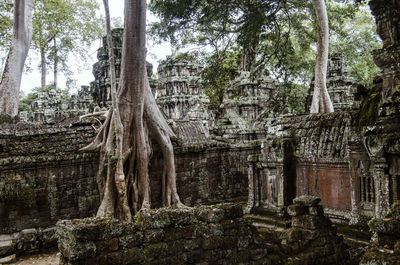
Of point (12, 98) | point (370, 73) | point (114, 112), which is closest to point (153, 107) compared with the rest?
point (114, 112)

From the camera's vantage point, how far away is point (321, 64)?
12.4 meters

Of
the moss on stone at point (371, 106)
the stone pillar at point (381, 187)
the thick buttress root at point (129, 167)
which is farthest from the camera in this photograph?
the thick buttress root at point (129, 167)

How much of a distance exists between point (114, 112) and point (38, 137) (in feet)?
6.33

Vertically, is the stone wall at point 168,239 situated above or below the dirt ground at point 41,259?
above

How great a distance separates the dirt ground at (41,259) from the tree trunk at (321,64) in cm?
923

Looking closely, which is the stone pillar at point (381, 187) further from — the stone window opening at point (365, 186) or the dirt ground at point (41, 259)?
the dirt ground at point (41, 259)

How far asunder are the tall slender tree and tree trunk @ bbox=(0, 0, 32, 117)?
5.22 metres

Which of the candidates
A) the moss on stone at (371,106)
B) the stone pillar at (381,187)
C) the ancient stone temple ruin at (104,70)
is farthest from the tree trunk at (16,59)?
the stone pillar at (381,187)

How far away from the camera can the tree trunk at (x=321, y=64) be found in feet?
39.4

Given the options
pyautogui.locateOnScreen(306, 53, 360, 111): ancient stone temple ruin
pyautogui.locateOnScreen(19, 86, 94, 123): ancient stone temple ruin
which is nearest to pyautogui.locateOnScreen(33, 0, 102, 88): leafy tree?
pyautogui.locateOnScreen(19, 86, 94, 123): ancient stone temple ruin

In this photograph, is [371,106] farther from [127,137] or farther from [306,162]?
[127,137]

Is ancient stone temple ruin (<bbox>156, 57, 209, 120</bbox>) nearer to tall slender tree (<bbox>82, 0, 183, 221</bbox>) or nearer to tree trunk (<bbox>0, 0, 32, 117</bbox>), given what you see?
tree trunk (<bbox>0, 0, 32, 117</bbox>)

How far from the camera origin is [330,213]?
20.1 feet

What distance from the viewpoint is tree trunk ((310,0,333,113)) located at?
1200cm
